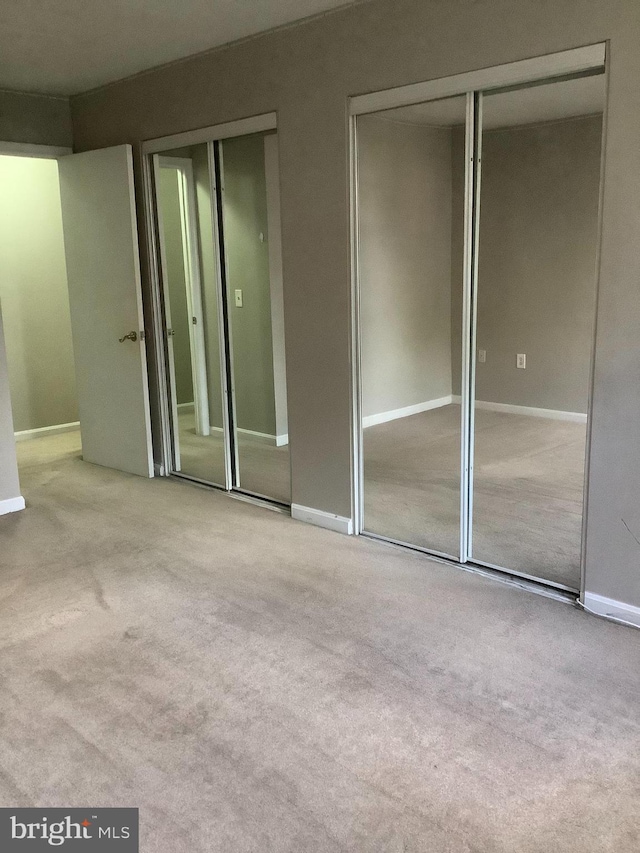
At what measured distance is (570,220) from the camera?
12.5 feet

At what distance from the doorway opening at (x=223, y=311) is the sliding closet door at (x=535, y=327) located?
1.27 meters

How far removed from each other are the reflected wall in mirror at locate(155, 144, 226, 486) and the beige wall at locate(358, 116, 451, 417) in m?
1.09

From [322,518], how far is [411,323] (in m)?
1.32

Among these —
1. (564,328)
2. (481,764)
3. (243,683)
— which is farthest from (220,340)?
(481,764)

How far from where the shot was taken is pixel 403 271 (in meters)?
4.34

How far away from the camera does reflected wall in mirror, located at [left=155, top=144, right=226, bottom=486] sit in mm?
4770

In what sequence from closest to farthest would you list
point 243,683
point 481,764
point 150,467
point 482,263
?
point 481,764 < point 243,683 < point 482,263 < point 150,467

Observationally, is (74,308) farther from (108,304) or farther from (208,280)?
(208,280)

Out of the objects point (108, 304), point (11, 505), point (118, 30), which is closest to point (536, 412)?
point (108, 304)

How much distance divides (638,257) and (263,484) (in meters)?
2.57

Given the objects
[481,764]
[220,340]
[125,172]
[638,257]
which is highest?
[125,172]

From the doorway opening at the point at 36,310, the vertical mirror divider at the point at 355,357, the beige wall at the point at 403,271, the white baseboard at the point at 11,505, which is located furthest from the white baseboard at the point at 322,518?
the doorway opening at the point at 36,310

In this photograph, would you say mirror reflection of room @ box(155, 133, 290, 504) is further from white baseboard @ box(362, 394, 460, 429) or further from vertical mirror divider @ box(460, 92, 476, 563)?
vertical mirror divider @ box(460, 92, 476, 563)

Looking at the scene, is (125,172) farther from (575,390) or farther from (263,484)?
(575,390)
